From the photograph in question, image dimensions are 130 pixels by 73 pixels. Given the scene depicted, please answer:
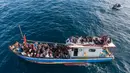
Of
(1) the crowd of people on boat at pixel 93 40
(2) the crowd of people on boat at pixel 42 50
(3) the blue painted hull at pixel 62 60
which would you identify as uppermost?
(1) the crowd of people on boat at pixel 93 40

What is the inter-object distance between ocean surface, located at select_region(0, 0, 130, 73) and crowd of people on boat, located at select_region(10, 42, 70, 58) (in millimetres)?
2343

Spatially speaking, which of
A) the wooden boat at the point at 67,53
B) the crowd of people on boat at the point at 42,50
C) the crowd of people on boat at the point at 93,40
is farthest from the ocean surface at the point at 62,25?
the crowd of people on boat at the point at 93,40

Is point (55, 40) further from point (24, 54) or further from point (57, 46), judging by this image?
point (24, 54)

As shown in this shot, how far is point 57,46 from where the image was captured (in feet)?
126

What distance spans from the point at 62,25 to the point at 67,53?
Answer: 1391 cm

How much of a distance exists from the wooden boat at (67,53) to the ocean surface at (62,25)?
139 cm

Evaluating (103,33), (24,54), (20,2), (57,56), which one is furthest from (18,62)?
(20,2)

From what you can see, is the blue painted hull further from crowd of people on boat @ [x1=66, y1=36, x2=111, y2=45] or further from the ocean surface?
crowd of people on boat @ [x1=66, y1=36, x2=111, y2=45]

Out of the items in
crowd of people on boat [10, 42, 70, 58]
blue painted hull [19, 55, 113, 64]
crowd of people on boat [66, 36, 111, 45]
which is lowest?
blue painted hull [19, 55, 113, 64]

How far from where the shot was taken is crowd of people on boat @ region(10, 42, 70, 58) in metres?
36.6

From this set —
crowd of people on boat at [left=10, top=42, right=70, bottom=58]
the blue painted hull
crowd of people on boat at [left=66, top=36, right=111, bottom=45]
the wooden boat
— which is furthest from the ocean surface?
crowd of people on boat at [left=66, top=36, right=111, bottom=45]

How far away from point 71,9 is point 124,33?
20384 mm

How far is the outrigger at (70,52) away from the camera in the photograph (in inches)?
1422

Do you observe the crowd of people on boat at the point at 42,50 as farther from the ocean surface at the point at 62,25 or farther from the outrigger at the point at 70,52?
the ocean surface at the point at 62,25
